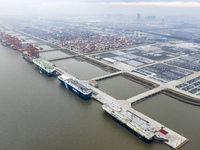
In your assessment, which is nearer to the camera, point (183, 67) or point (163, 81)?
point (163, 81)

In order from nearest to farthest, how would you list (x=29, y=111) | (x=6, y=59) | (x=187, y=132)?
(x=187, y=132), (x=29, y=111), (x=6, y=59)

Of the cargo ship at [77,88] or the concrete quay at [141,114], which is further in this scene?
the cargo ship at [77,88]

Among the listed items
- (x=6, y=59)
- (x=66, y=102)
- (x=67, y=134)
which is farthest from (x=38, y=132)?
(x=6, y=59)

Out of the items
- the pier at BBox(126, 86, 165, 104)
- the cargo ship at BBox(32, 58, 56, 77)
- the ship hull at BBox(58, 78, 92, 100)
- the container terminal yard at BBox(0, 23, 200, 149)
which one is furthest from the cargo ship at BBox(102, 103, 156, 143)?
the cargo ship at BBox(32, 58, 56, 77)

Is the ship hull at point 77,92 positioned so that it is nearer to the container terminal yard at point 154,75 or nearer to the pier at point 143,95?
the container terminal yard at point 154,75

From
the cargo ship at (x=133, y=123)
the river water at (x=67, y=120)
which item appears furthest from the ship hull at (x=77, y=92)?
the cargo ship at (x=133, y=123)

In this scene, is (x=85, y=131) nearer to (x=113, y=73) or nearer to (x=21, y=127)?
(x=21, y=127)

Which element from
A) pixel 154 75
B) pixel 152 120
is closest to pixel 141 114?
pixel 152 120
